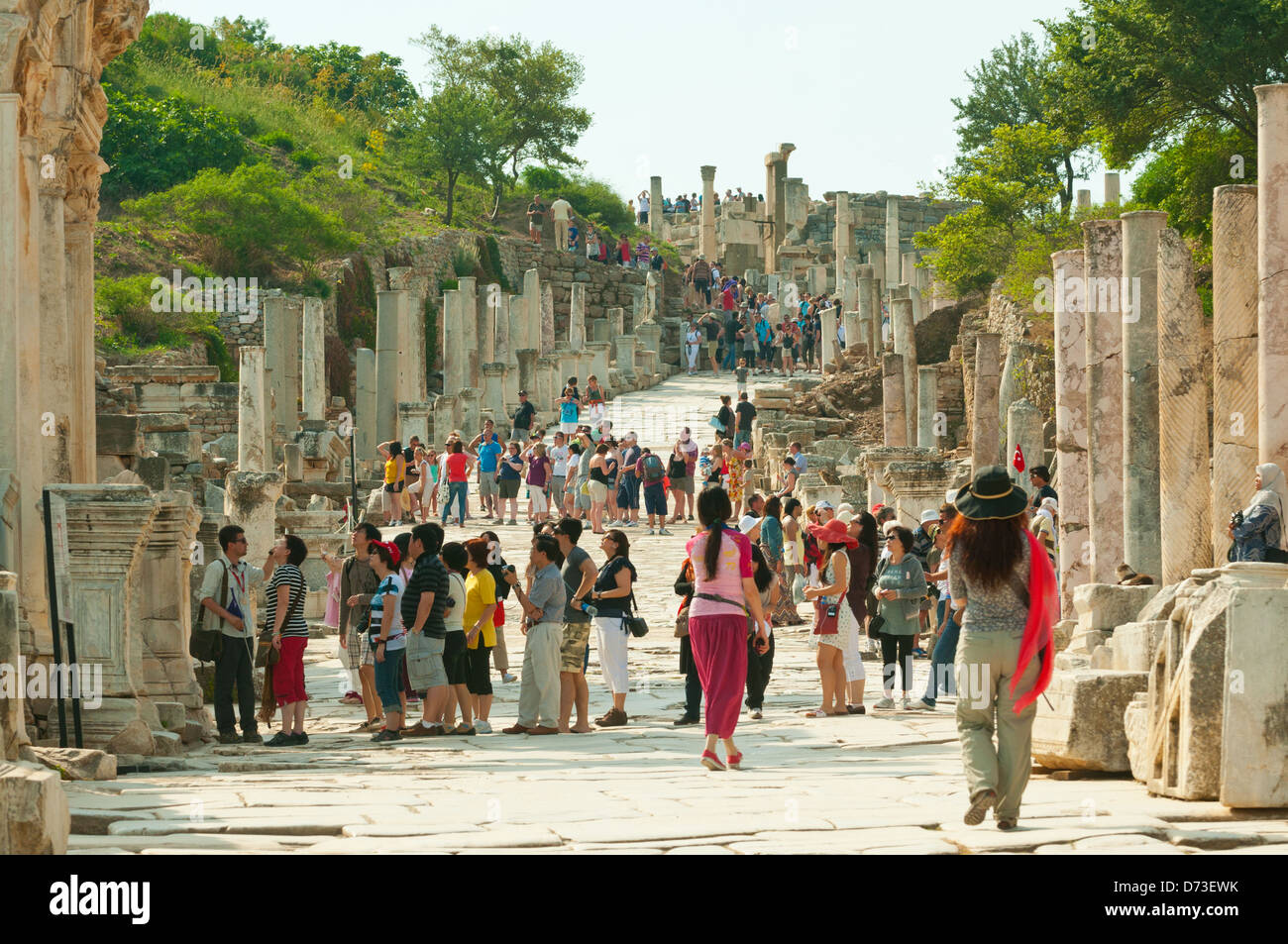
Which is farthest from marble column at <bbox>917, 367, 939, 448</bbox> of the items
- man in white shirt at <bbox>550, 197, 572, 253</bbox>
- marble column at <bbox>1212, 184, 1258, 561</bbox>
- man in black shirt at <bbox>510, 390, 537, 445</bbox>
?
man in white shirt at <bbox>550, 197, 572, 253</bbox>

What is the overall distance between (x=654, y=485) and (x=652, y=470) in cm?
33

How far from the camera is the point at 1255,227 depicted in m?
14.3

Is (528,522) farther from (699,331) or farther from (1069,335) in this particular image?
(699,331)

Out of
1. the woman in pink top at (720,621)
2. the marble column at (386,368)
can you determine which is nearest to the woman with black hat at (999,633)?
the woman in pink top at (720,621)

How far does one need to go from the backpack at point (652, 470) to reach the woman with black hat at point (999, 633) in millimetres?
17900

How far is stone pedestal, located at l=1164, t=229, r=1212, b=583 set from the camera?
13.5 m

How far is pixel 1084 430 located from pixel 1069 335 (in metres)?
0.91

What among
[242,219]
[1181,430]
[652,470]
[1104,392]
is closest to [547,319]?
[242,219]

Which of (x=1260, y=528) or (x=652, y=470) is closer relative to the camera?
(x=1260, y=528)

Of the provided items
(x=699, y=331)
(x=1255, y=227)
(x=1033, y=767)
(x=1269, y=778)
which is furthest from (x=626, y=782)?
(x=699, y=331)

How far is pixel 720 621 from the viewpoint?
9.56 metres

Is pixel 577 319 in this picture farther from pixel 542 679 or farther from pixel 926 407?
pixel 542 679

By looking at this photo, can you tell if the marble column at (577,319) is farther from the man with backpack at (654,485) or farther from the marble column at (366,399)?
the man with backpack at (654,485)

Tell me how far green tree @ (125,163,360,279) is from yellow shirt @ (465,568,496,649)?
33932mm
